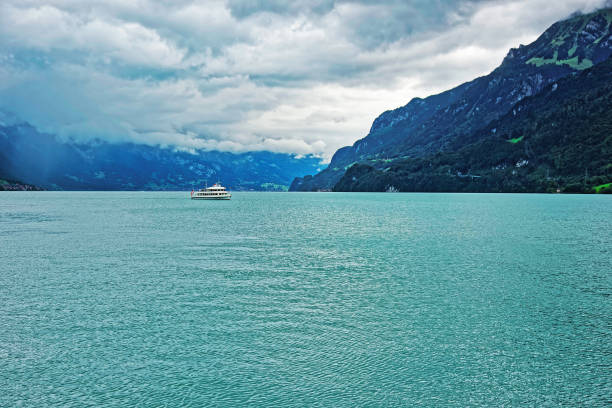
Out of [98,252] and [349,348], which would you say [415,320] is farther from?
[98,252]

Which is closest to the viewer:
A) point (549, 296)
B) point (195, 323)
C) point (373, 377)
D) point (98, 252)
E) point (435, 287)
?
point (373, 377)

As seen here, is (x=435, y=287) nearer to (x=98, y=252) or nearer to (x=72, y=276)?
(x=72, y=276)

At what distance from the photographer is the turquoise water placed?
25.4 m

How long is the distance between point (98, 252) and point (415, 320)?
60.8 meters

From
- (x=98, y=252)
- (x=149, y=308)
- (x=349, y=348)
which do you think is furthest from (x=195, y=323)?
(x=98, y=252)

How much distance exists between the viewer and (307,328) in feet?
117

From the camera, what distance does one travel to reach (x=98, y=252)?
76.6 m

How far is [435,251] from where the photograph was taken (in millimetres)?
77438

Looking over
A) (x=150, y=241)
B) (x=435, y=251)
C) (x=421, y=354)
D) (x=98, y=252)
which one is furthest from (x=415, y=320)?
(x=150, y=241)

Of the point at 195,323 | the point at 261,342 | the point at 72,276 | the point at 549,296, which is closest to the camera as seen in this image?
the point at 261,342

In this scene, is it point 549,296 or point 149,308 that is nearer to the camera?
point 149,308

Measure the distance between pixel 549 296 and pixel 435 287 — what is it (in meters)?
11.9

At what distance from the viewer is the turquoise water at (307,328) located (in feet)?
83.4

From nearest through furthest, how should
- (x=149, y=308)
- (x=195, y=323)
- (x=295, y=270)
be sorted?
(x=195, y=323) → (x=149, y=308) → (x=295, y=270)
